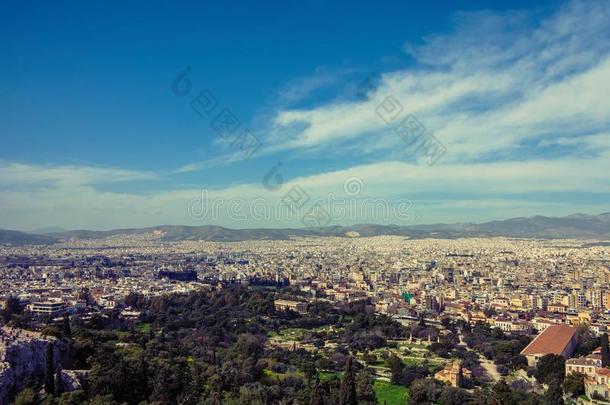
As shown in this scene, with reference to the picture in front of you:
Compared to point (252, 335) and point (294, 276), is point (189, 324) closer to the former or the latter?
point (252, 335)

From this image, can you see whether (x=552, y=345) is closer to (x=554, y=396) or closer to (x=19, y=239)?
(x=554, y=396)

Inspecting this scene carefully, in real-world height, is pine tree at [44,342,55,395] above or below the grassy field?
above

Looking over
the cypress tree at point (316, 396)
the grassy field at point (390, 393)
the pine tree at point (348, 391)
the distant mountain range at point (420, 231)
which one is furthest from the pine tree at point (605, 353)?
the distant mountain range at point (420, 231)

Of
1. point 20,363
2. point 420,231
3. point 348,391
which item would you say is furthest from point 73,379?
point 420,231

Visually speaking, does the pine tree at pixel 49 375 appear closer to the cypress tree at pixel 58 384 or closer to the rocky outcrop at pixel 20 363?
the cypress tree at pixel 58 384

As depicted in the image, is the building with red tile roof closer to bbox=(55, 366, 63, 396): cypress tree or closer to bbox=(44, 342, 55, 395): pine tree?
bbox=(55, 366, 63, 396): cypress tree

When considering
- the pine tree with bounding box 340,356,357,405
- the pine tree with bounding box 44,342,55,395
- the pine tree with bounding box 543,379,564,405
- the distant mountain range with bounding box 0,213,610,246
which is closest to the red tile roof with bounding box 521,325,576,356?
the pine tree with bounding box 543,379,564,405
